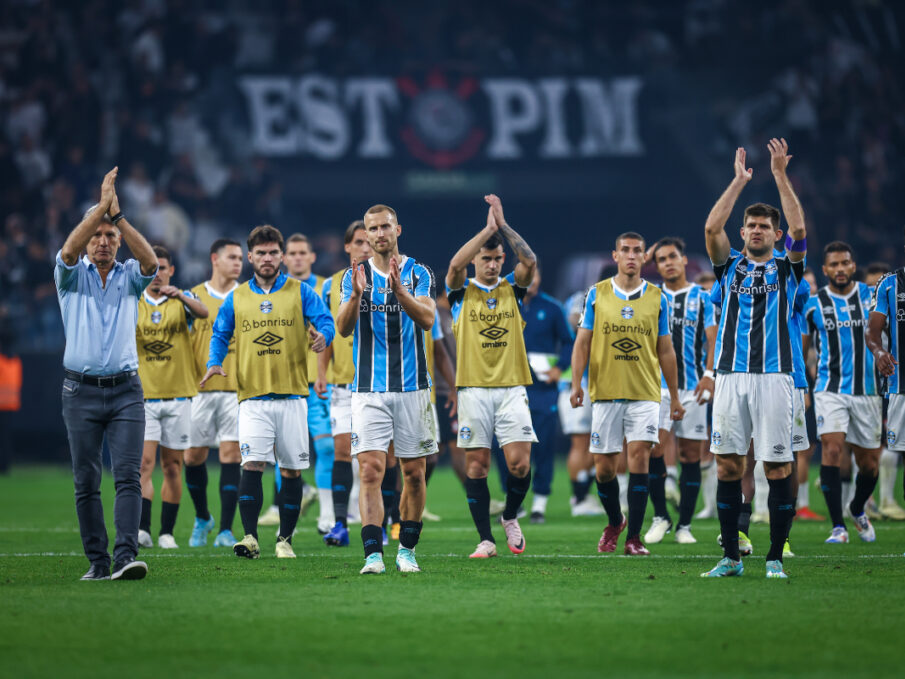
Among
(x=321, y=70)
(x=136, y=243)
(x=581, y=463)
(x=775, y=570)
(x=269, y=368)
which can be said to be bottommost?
(x=775, y=570)

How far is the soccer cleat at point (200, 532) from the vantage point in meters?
10.2

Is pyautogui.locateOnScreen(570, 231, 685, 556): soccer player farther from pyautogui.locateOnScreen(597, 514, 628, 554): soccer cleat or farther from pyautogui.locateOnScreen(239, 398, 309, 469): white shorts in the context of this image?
pyautogui.locateOnScreen(239, 398, 309, 469): white shorts

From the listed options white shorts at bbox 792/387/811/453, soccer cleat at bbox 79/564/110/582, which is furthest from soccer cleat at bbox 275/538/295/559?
white shorts at bbox 792/387/811/453

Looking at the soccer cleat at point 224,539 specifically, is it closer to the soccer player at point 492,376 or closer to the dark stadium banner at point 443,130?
the soccer player at point 492,376

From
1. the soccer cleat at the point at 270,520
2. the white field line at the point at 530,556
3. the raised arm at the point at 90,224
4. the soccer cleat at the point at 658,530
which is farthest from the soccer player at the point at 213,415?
the soccer cleat at the point at 658,530

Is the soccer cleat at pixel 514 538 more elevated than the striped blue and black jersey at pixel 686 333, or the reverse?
the striped blue and black jersey at pixel 686 333

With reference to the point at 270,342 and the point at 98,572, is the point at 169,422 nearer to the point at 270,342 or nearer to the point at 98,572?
the point at 270,342

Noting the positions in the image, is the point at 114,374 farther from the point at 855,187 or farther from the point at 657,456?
the point at 855,187

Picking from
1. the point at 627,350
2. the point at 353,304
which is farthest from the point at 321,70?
the point at 353,304

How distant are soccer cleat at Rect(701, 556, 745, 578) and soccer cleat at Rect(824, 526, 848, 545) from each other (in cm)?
261

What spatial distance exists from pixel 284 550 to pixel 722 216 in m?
4.06

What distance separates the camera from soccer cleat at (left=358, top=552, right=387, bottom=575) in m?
7.69

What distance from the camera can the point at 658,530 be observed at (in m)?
10.3

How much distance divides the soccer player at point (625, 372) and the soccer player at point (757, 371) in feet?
5.53
